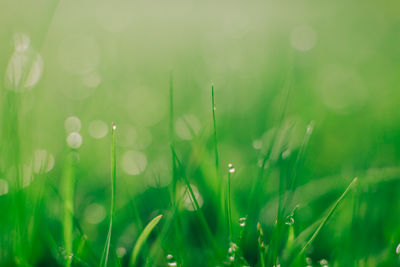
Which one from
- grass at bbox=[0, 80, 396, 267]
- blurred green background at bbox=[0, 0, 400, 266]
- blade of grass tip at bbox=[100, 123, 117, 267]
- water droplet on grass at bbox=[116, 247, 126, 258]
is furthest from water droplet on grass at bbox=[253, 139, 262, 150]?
blade of grass tip at bbox=[100, 123, 117, 267]

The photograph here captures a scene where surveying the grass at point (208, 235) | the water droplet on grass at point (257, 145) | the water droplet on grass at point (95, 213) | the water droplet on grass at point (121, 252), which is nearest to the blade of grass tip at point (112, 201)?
the grass at point (208, 235)

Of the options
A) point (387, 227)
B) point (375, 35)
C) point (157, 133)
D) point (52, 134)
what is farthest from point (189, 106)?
point (375, 35)

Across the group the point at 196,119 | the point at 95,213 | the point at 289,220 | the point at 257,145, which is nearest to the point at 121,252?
the point at 95,213

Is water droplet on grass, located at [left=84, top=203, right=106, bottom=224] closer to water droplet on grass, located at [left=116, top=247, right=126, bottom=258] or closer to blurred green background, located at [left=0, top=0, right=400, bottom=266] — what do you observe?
blurred green background, located at [left=0, top=0, right=400, bottom=266]

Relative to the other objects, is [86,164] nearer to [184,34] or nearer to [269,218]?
[269,218]

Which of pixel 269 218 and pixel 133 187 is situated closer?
pixel 269 218

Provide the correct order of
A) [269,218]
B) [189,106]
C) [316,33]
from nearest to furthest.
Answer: [269,218]
[189,106]
[316,33]

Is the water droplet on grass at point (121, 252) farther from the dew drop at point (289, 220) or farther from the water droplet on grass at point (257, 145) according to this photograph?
the water droplet on grass at point (257, 145)

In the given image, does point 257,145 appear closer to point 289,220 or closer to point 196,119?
point 196,119
